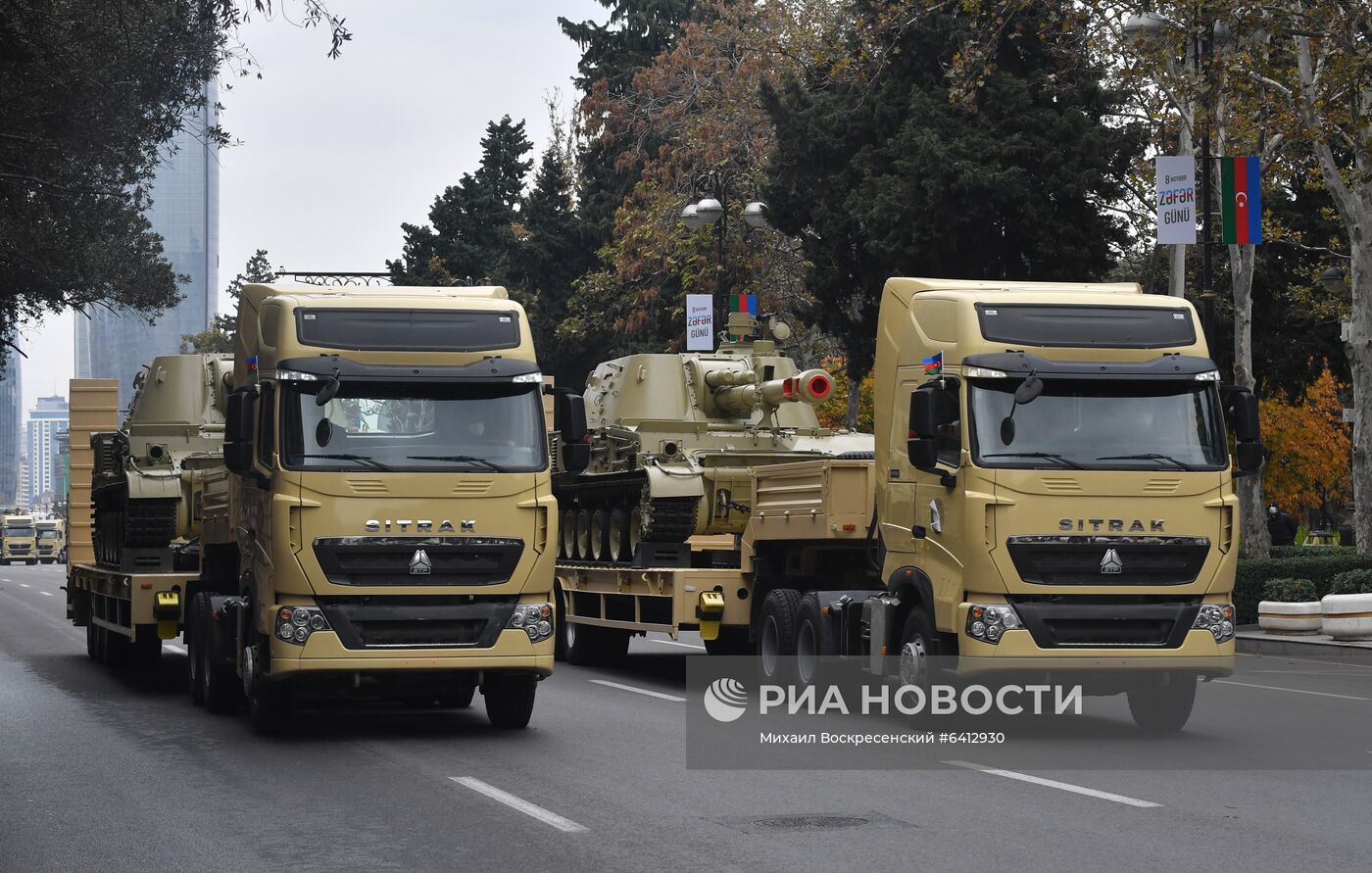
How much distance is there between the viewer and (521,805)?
11.2 meters

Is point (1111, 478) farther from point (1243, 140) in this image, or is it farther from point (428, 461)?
point (1243, 140)

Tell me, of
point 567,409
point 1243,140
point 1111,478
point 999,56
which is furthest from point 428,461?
point 999,56

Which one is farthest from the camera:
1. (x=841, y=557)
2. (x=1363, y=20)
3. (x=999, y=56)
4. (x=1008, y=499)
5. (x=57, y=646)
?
(x=999, y=56)

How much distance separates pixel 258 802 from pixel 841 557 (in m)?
7.38

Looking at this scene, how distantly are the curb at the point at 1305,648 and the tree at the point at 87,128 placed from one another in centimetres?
1480

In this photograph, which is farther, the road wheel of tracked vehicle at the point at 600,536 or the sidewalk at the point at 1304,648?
the sidewalk at the point at 1304,648

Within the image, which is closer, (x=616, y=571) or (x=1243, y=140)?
(x=616, y=571)

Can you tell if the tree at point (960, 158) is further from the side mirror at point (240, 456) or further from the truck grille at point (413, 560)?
the side mirror at point (240, 456)

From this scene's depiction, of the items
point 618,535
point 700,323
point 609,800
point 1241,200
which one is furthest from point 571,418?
point 700,323

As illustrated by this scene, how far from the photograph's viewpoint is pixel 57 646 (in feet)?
89.6

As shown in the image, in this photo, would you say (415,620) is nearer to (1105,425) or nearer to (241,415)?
(241,415)

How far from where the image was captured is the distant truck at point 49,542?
10600 cm

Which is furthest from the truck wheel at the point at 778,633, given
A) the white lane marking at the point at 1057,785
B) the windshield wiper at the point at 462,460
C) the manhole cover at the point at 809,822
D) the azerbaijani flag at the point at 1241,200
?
the azerbaijani flag at the point at 1241,200

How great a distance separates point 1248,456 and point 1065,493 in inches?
57.2
